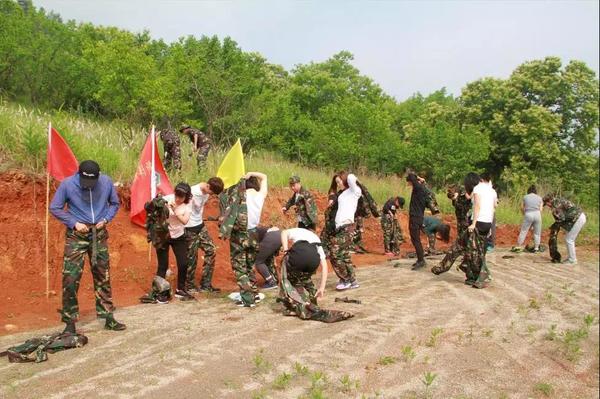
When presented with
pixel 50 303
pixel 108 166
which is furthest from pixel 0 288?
pixel 108 166

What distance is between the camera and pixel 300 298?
711 centimetres

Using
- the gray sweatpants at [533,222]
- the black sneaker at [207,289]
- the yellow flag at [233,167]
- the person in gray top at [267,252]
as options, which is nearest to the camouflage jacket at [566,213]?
the gray sweatpants at [533,222]

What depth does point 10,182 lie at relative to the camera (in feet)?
30.9

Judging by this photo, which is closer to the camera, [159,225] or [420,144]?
[159,225]

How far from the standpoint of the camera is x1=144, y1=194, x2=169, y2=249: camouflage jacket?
7648mm

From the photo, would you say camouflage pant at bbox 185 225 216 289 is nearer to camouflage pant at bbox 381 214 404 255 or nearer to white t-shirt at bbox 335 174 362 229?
white t-shirt at bbox 335 174 362 229

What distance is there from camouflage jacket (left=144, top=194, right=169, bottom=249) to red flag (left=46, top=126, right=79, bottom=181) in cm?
174

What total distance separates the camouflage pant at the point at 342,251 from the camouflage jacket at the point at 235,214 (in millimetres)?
1799

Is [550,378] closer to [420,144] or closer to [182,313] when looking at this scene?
[182,313]

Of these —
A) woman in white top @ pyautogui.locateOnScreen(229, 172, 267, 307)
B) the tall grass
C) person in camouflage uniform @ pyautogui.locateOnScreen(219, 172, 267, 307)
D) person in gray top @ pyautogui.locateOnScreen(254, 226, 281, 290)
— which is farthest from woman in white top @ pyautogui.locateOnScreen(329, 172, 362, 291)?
the tall grass

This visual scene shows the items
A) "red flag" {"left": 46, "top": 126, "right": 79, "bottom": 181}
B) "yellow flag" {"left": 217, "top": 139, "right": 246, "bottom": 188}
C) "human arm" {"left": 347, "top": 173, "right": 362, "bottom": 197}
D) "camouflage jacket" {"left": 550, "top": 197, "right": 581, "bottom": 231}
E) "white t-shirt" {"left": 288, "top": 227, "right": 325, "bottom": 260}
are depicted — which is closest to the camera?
"white t-shirt" {"left": 288, "top": 227, "right": 325, "bottom": 260}

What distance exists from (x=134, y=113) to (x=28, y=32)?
713 centimetres

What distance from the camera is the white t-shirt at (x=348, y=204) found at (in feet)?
28.8

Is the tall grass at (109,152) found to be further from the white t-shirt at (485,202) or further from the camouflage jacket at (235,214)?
the white t-shirt at (485,202)
